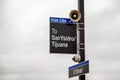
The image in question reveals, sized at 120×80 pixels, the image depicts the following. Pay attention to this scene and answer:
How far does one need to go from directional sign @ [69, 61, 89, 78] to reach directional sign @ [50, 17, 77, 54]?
39cm

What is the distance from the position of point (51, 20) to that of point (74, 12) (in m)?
0.60

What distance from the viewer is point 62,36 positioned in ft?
31.1

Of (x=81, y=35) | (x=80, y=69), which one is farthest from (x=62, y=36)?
(x=80, y=69)

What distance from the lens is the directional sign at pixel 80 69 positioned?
901 cm

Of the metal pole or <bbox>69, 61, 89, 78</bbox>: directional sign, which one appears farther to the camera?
the metal pole

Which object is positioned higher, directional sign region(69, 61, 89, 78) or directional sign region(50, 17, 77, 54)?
directional sign region(50, 17, 77, 54)

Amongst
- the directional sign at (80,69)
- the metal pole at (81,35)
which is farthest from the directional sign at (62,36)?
the directional sign at (80,69)

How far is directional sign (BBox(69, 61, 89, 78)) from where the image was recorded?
9008 mm

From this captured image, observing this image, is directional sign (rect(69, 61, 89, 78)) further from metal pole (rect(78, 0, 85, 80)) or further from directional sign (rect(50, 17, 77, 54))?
directional sign (rect(50, 17, 77, 54))

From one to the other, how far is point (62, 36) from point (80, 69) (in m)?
0.91

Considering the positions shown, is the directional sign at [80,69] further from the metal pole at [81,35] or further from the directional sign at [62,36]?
the directional sign at [62,36]

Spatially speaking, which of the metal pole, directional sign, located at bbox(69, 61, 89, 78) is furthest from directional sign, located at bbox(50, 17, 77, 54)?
directional sign, located at bbox(69, 61, 89, 78)

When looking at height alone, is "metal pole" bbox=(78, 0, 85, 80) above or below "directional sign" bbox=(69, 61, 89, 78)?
above

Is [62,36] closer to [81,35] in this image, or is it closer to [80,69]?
[81,35]
